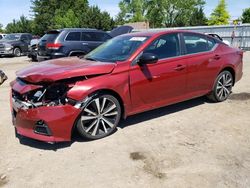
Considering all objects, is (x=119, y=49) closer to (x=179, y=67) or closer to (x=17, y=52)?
(x=179, y=67)

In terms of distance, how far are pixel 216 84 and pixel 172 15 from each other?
72128 mm

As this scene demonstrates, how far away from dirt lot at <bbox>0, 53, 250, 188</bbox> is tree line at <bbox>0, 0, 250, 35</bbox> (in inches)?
1665

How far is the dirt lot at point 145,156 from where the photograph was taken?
3.44 meters

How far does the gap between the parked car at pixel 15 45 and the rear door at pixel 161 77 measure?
55.6ft

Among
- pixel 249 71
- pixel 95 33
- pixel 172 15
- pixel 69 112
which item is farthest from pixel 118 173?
pixel 172 15

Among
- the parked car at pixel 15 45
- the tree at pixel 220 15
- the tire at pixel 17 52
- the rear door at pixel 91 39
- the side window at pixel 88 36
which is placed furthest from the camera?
the tree at pixel 220 15

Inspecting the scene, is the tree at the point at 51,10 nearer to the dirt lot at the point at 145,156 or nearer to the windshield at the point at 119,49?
the windshield at the point at 119,49

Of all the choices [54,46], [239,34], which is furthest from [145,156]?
[239,34]

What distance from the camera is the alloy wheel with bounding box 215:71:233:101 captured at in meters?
6.25

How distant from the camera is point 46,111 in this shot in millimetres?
4078

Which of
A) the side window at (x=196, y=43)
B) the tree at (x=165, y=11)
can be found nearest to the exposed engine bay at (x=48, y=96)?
the side window at (x=196, y=43)

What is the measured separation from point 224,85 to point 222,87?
0.24 feet

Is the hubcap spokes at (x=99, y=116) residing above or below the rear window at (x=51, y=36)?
below

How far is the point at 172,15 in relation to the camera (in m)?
74.9
